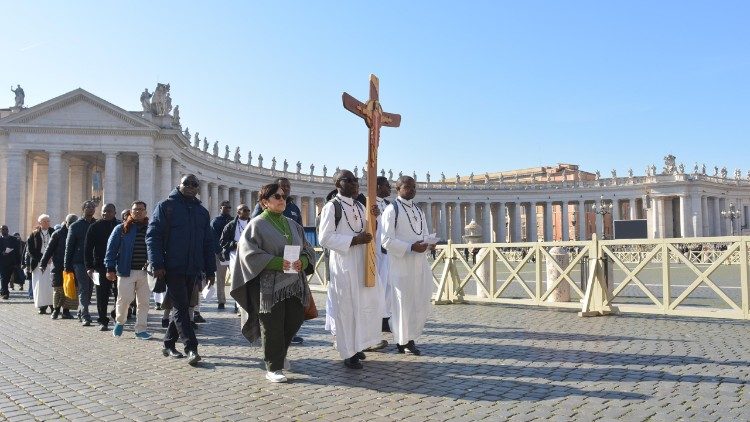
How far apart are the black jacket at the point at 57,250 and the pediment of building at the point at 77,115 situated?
1441 inches

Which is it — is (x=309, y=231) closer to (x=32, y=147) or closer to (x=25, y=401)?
(x=32, y=147)

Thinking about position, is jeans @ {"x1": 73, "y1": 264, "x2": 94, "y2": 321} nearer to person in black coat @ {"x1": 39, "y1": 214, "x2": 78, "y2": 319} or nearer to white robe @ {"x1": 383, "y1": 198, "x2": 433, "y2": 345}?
person in black coat @ {"x1": 39, "y1": 214, "x2": 78, "y2": 319}

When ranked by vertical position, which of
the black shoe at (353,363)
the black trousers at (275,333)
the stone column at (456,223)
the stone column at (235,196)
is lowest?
the black shoe at (353,363)

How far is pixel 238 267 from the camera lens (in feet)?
24.6

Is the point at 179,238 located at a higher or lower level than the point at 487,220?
lower

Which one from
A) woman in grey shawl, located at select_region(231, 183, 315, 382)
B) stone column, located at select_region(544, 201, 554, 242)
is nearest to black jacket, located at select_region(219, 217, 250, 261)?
woman in grey shawl, located at select_region(231, 183, 315, 382)

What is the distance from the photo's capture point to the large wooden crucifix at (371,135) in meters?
8.28

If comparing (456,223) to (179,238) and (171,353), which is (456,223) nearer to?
(171,353)

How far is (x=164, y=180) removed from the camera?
50.8 m

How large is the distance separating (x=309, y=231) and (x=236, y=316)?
92.7ft

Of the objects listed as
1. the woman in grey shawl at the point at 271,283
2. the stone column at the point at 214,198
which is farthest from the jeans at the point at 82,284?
the stone column at the point at 214,198

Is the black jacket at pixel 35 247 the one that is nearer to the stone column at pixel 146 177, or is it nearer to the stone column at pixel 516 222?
the stone column at pixel 146 177

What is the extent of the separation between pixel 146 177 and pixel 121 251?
39.9m

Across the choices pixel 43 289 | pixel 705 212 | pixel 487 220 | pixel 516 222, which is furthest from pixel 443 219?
pixel 43 289
